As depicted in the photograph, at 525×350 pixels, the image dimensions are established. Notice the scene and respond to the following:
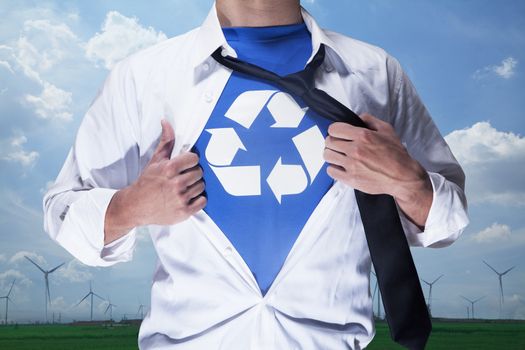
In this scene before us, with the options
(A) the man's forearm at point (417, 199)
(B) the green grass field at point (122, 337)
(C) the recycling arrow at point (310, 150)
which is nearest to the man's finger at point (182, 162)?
(C) the recycling arrow at point (310, 150)

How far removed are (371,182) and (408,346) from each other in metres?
0.59

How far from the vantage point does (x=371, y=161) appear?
2.42 meters

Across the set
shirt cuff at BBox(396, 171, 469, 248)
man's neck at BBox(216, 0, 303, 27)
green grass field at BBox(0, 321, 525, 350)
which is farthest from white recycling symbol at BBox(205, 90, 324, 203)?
green grass field at BBox(0, 321, 525, 350)

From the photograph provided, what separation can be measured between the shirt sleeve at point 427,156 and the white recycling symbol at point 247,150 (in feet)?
1.20

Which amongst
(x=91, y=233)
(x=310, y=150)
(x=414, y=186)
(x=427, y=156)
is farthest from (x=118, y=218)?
(x=427, y=156)

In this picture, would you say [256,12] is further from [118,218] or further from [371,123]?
[118,218]

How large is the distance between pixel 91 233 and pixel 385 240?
37.1 inches

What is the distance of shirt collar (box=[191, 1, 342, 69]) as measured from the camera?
8.62 feet

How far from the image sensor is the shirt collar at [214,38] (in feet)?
8.62

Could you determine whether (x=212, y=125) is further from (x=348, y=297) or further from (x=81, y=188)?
(x=348, y=297)

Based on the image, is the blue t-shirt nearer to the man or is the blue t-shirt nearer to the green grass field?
the man

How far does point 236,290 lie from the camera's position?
248cm

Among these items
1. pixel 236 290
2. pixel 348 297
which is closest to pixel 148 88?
pixel 236 290

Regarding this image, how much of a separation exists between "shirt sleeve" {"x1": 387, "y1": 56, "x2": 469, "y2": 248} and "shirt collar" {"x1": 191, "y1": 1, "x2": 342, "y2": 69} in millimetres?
304
